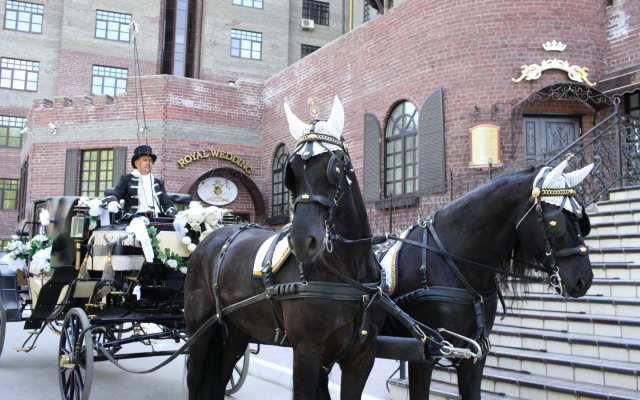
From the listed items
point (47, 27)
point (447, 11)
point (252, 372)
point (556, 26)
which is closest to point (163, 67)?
point (47, 27)

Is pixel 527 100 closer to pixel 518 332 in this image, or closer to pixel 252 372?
pixel 518 332

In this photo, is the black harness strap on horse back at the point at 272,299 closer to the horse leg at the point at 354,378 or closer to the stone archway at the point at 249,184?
the horse leg at the point at 354,378

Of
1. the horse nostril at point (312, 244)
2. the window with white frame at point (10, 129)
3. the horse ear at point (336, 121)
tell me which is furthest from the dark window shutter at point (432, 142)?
the window with white frame at point (10, 129)

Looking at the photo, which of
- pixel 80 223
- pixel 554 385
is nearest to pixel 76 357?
pixel 80 223

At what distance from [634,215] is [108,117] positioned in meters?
17.5

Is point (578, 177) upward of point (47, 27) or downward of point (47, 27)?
downward

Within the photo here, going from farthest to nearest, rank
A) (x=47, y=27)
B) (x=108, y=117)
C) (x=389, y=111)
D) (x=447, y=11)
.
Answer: (x=47, y=27) < (x=108, y=117) < (x=389, y=111) < (x=447, y=11)

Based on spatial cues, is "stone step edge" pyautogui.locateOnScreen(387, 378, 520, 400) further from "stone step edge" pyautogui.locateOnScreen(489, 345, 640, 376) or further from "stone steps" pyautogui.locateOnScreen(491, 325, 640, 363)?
"stone steps" pyautogui.locateOnScreen(491, 325, 640, 363)

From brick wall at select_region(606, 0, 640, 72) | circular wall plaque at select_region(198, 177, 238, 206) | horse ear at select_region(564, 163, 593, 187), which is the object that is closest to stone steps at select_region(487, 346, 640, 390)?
horse ear at select_region(564, 163, 593, 187)

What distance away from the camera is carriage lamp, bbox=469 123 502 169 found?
503 inches

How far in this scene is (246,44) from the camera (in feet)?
103

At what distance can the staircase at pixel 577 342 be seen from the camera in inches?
215

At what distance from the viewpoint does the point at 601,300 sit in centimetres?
667

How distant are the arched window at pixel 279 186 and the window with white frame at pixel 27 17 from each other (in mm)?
19279
